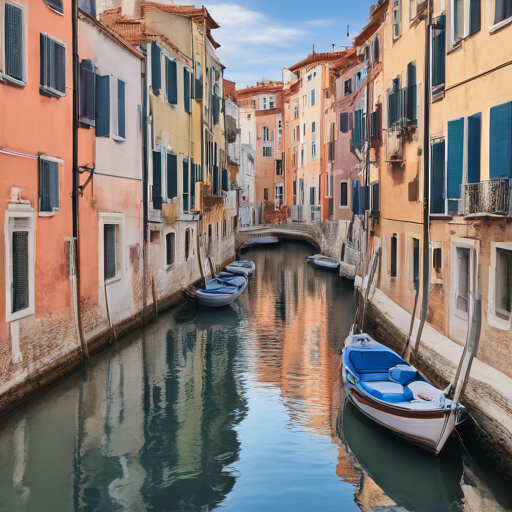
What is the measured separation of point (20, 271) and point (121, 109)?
21.1ft

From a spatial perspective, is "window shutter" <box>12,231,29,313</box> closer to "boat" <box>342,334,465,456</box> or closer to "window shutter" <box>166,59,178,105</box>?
"boat" <box>342,334,465,456</box>

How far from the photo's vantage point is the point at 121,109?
15.5 m

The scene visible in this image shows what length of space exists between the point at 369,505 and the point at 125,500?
3.09 metres

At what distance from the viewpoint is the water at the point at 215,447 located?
7.96 meters

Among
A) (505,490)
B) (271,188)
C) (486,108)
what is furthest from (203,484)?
(271,188)

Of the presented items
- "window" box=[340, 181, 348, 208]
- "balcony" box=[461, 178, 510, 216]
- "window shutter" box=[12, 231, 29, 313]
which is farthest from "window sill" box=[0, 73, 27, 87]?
"window" box=[340, 181, 348, 208]

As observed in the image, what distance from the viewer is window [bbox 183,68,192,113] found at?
22203 mm

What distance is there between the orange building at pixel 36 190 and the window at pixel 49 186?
2cm

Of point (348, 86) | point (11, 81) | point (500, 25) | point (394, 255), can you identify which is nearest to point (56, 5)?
point (11, 81)

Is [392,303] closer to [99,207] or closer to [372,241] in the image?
[372,241]

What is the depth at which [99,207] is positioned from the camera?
46.9 feet

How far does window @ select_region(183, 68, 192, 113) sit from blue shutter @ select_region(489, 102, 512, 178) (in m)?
14.4

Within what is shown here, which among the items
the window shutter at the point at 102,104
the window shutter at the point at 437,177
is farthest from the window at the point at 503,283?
the window shutter at the point at 102,104

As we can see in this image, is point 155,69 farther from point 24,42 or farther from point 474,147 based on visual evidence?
point 474,147
